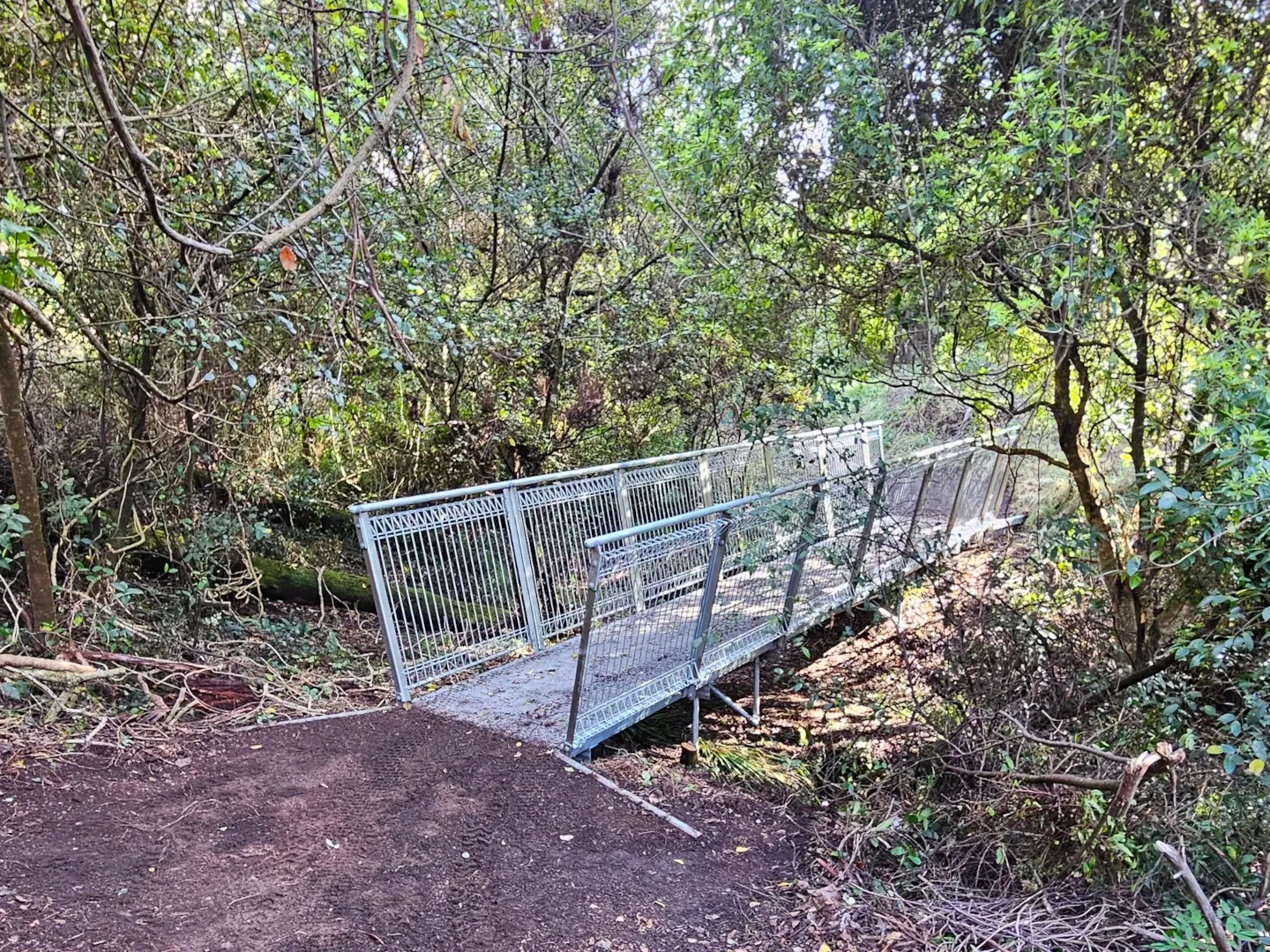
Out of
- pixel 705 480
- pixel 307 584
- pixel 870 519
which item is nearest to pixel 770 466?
pixel 705 480

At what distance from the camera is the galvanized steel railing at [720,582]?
4.21m

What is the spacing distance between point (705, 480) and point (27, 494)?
5.33 metres

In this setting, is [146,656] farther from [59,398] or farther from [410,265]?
[410,265]

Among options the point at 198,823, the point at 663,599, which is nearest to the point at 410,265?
the point at 663,599

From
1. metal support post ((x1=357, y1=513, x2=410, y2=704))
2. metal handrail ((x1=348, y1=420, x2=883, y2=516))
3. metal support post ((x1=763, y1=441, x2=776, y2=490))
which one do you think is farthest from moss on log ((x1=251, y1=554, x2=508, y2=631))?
metal support post ((x1=763, y1=441, x2=776, y2=490))

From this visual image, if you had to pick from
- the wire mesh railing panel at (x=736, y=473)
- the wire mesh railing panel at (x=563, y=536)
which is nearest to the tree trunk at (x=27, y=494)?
the wire mesh railing panel at (x=563, y=536)

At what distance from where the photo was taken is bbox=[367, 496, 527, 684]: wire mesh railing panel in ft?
15.5

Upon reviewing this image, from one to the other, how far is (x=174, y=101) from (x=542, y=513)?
3.73 m

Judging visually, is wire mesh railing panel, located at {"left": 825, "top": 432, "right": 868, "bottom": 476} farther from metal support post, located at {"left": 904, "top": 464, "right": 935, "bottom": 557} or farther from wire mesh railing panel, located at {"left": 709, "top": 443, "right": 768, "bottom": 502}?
metal support post, located at {"left": 904, "top": 464, "right": 935, "bottom": 557}

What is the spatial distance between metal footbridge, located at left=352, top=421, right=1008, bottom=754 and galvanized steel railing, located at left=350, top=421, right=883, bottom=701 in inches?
0.5

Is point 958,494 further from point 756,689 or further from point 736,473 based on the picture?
point 756,689

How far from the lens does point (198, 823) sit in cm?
325

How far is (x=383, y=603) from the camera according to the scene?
453 centimetres

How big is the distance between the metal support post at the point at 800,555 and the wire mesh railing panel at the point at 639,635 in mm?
746
